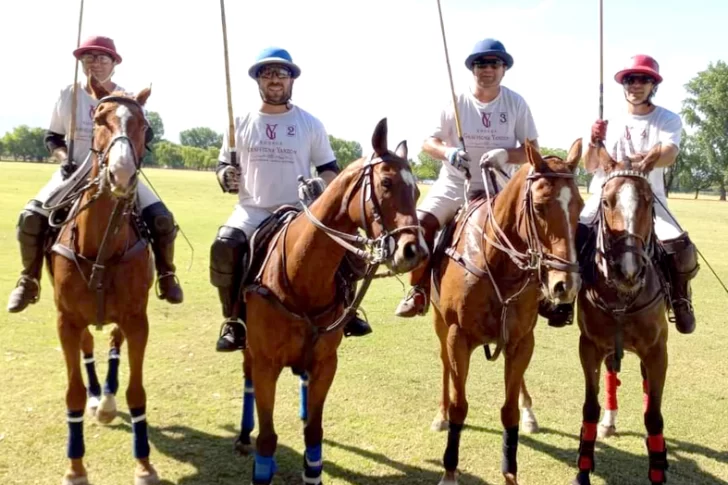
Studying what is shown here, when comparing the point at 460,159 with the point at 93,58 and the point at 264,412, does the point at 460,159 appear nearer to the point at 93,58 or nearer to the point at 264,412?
the point at 264,412

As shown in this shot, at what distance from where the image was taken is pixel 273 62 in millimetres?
4789

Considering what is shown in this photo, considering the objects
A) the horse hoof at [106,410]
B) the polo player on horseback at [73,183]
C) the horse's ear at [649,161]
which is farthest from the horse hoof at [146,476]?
the horse's ear at [649,161]

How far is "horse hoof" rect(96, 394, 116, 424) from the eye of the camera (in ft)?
19.3

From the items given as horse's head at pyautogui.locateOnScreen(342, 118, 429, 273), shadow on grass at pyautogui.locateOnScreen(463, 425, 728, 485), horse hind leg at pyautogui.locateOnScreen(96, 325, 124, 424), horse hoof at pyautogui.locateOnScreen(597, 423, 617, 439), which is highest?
horse's head at pyautogui.locateOnScreen(342, 118, 429, 273)

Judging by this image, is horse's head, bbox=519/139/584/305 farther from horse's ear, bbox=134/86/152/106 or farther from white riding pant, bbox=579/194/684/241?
horse's ear, bbox=134/86/152/106

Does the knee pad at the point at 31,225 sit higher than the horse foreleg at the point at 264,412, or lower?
higher

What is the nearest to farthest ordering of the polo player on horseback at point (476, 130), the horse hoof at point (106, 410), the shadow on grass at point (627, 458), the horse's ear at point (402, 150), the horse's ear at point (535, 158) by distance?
the horse's ear at point (402, 150)
the horse's ear at point (535, 158)
the shadow on grass at point (627, 458)
the polo player on horseback at point (476, 130)
the horse hoof at point (106, 410)

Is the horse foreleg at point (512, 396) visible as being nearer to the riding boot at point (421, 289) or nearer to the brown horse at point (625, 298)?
the brown horse at point (625, 298)

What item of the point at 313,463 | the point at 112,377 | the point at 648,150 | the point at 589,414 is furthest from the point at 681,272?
the point at 112,377

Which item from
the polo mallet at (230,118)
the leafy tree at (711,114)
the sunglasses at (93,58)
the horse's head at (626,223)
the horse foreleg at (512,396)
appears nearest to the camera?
the horse's head at (626,223)

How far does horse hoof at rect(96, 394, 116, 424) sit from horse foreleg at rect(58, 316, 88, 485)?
1.15 m

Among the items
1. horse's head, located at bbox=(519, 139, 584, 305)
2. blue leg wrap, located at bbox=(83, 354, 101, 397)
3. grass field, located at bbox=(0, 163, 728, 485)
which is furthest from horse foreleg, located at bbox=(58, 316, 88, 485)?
horse's head, located at bbox=(519, 139, 584, 305)

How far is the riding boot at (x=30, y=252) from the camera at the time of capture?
504 cm

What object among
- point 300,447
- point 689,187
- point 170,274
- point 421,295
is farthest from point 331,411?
point 689,187
